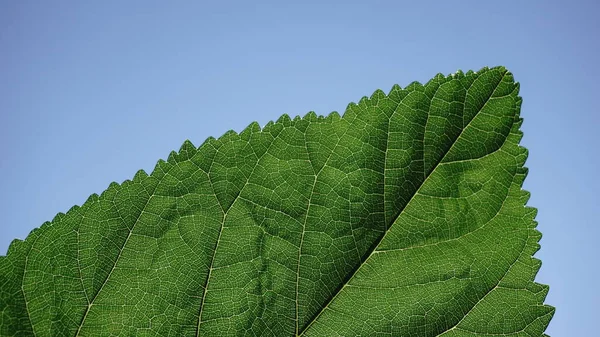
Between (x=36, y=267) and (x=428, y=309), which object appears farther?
(x=428, y=309)

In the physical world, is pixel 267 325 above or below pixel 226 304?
below

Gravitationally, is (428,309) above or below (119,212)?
below

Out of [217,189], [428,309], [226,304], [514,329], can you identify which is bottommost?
[514,329]

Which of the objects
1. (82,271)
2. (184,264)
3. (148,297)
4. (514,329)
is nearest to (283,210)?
(184,264)

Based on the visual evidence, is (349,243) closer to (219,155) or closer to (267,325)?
(267,325)

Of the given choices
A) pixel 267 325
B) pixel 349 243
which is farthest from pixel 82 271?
pixel 349 243

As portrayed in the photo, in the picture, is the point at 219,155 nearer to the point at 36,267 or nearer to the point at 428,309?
the point at 36,267
